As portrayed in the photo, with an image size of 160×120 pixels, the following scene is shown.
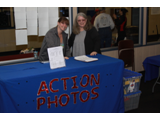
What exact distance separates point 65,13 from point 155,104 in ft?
7.85

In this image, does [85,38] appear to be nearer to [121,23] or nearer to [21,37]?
[21,37]

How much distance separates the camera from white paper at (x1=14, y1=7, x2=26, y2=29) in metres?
3.65

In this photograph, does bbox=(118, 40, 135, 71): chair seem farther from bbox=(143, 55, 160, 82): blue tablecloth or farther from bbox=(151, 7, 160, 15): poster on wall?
bbox=(151, 7, 160, 15): poster on wall

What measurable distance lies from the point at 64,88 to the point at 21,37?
164 centimetres

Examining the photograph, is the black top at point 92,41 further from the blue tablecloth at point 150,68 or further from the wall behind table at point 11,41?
the blue tablecloth at point 150,68

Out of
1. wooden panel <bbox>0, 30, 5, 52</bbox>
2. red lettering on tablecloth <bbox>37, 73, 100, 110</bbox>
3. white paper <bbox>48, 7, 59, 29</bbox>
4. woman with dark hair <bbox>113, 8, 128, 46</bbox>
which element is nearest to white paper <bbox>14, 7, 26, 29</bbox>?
wooden panel <bbox>0, 30, 5, 52</bbox>

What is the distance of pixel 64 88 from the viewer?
2.64 m

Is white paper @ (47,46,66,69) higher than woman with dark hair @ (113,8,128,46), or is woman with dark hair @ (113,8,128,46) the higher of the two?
woman with dark hair @ (113,8,128,46)

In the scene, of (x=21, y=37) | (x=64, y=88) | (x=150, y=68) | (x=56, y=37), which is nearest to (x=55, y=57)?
(x=64, y=88)

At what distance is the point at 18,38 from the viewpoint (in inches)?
149

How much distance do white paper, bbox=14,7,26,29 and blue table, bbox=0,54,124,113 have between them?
114cm

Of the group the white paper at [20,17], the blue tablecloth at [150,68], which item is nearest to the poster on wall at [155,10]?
the blue tablecloth at [150,68]
